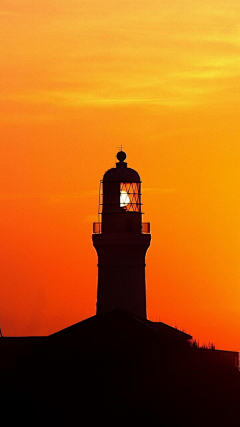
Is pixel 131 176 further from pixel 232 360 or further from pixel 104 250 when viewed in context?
pixel 232 360

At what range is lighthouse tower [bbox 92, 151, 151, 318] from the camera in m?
73.1

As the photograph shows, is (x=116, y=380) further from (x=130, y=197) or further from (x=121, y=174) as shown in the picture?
(x=121, y=174)

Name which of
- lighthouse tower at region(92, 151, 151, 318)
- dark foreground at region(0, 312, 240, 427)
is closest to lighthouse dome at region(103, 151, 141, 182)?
lighthouse tower at region(92, 151, 151, 318)

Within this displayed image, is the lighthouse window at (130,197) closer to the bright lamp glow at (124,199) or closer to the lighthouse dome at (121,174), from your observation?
the bright lamp glow at (124,199)

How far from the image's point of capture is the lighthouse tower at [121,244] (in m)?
73.1

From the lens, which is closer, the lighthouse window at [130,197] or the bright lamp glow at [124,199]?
the bright lamp glow at [124,199]

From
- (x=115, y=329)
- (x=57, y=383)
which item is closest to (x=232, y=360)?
(x=115, y=329)

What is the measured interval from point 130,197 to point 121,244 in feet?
9.80

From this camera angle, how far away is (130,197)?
75.2m

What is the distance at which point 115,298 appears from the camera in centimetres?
7306

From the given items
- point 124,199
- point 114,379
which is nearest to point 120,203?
point 124,199

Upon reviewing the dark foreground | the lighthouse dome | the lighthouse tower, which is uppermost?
the lighthouse dome

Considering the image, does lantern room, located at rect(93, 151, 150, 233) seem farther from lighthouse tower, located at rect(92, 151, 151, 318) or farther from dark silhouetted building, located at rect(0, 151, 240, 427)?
dark silhouetted building, located at rect(0, 151, 240, 427)

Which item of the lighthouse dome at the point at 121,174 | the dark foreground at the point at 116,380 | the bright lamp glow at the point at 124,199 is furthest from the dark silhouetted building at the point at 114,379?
the lighthouse dome at the point at 121,174
